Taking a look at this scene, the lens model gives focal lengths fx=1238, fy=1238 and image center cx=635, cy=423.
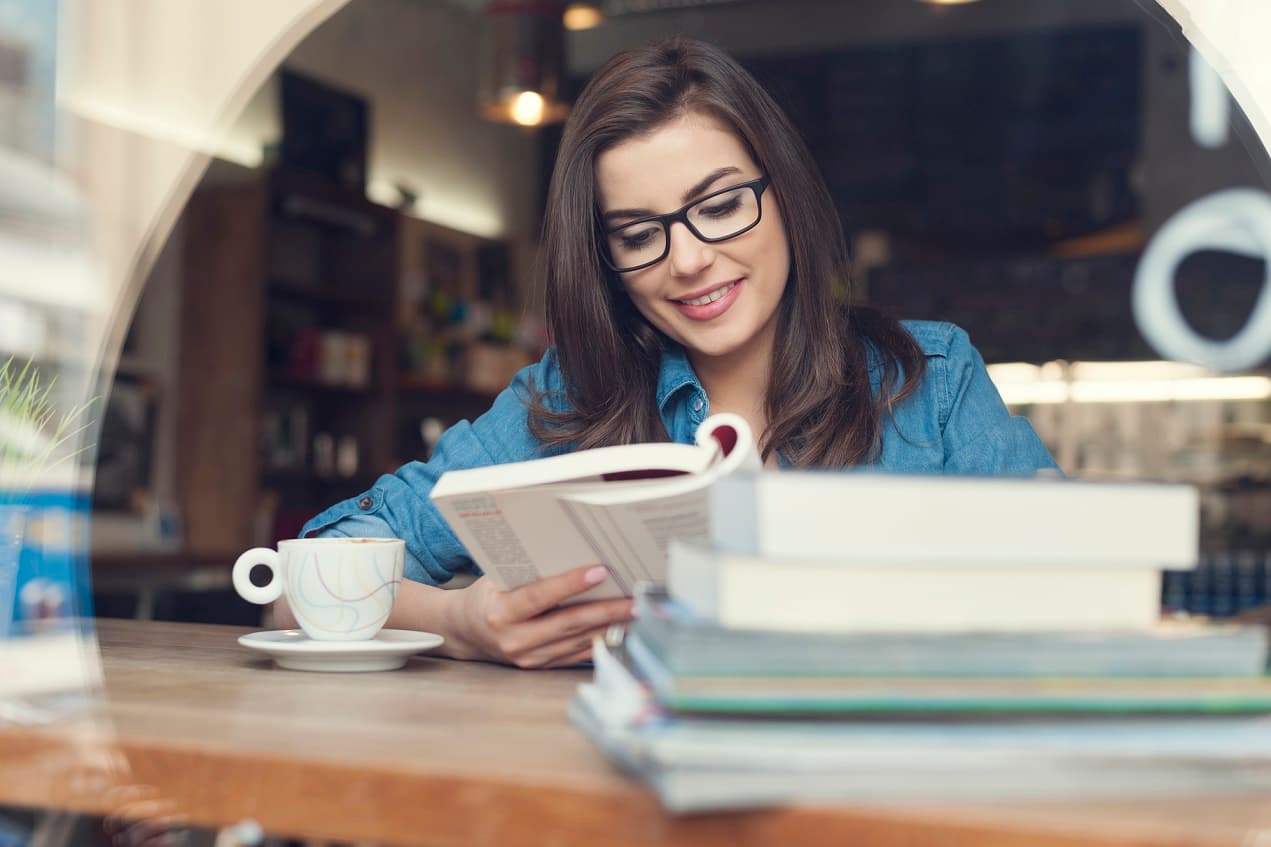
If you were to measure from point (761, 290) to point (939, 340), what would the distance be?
0.27 metres

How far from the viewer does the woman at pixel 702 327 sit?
153 cm

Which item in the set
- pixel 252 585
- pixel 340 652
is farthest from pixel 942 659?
pixel 252 585

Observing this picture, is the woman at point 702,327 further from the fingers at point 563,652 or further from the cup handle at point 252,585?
the fingers at point 563,652

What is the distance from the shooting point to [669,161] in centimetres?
152

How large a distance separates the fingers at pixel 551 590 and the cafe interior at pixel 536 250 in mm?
3396

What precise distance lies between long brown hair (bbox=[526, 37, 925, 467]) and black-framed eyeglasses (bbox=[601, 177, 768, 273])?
7cm

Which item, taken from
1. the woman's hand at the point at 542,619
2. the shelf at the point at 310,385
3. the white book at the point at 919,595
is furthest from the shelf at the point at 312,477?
the white book at the point at 919,595

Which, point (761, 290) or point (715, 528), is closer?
point (715, 528)

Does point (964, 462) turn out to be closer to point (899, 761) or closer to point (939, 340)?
point (939, 340)

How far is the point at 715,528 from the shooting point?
723 mm

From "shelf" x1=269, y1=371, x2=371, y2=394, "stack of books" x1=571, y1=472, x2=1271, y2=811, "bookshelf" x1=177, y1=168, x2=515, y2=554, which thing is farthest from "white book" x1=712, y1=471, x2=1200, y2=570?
"shelf" x1=269, y1=371, x2=371, y2=394

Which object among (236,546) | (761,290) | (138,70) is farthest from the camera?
(236,546)

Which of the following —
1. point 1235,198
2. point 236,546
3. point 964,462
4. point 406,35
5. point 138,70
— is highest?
point 406,35

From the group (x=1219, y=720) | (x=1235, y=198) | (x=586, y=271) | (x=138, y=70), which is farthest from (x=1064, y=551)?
(x=1235, y=198)
